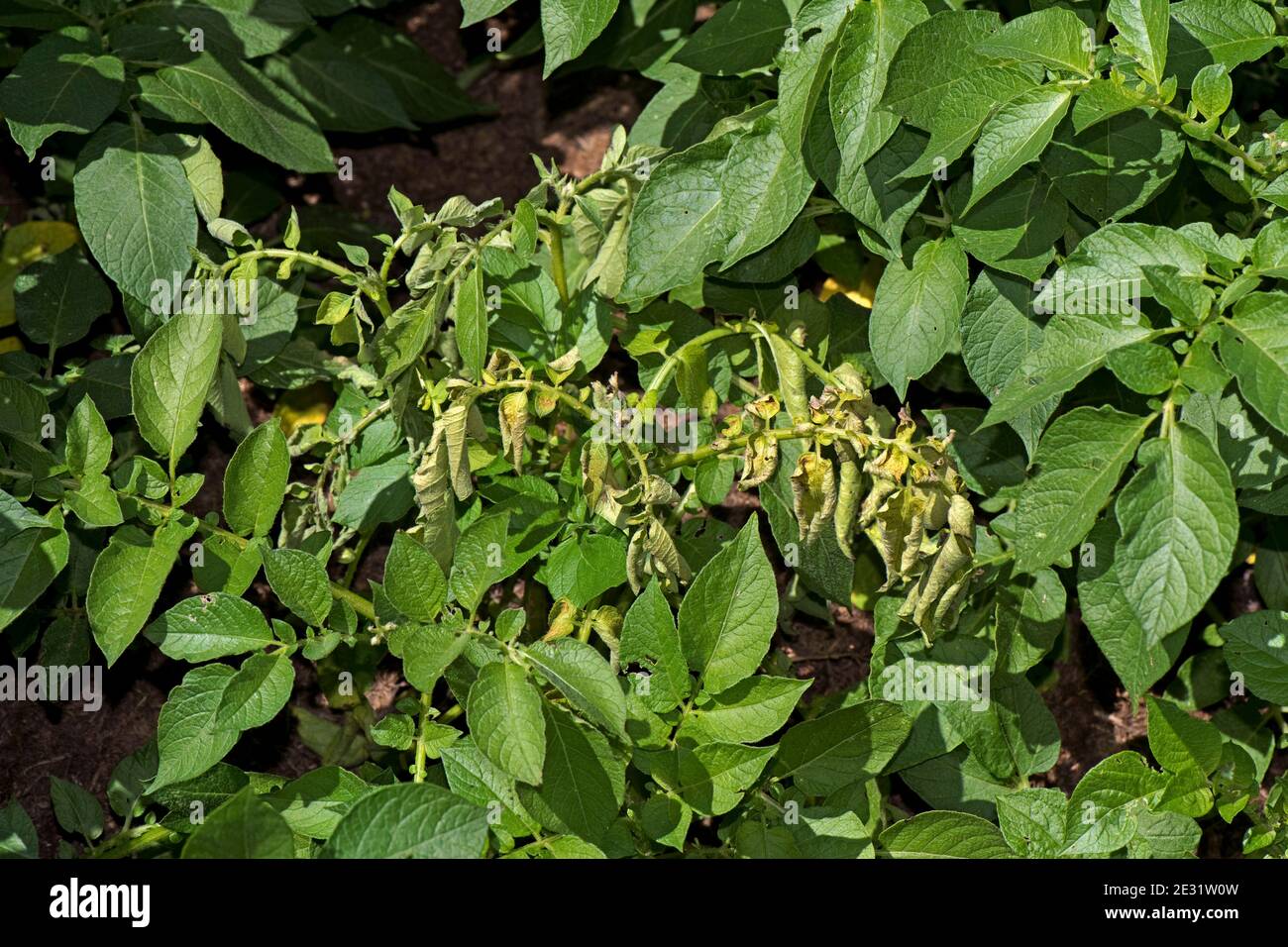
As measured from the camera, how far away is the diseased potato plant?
1.92m

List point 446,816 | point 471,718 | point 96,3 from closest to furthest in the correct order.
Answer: point 446,816, point 471,718, point 96,3

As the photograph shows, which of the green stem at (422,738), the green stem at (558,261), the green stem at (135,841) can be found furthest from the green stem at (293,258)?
the green stem at (135,841)

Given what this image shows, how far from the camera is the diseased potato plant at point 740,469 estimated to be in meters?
1.92

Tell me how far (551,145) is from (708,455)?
4.29 ft

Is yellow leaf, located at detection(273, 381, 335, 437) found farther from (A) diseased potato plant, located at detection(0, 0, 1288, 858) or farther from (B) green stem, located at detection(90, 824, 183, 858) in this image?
(B) green stem, located at detection(90, 824, 183, 858)

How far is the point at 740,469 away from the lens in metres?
2.67

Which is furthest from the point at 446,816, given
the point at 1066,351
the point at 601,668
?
the point at 1066,351

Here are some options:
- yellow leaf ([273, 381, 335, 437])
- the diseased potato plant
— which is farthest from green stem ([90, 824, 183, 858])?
yellow leaf ([273, 381, 335, 437])

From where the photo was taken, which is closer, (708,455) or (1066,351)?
(1066,351)

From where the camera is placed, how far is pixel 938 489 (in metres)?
2.01
